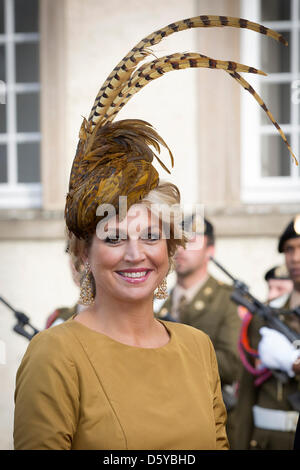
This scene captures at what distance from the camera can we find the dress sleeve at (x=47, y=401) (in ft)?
5.79

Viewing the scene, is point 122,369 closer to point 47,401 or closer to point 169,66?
point 47,401

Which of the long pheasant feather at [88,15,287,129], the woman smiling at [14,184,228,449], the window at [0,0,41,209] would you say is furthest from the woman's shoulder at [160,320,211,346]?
the window at [0,0,41,209]

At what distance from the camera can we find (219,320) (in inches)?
177

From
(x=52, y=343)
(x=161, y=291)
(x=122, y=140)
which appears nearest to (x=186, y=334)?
(x=161, y=291)

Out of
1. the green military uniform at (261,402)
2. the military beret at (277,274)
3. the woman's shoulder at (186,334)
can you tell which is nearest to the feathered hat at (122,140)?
the woman's shoulder at (186,334)

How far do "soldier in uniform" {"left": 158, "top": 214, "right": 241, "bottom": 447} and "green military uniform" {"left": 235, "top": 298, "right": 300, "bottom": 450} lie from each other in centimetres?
7

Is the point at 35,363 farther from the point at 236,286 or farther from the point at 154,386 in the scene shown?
the point at 236,286

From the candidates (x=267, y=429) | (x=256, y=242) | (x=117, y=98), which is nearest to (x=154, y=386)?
(x=117, y=98)

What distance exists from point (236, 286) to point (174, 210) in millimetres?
2405

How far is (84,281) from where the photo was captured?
6.75 ft

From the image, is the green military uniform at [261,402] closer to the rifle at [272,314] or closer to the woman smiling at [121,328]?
the rifle at [272,314]

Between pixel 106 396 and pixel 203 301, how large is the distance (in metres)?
2.78

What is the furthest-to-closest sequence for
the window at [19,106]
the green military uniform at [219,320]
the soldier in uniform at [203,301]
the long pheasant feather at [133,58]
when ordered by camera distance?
the window at [19,106], the soldier in uniform at [203,301], the green military uniform at [219,320], the long pheasant feather at [133,58]

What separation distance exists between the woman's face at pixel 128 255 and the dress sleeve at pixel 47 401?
0.22 metres
